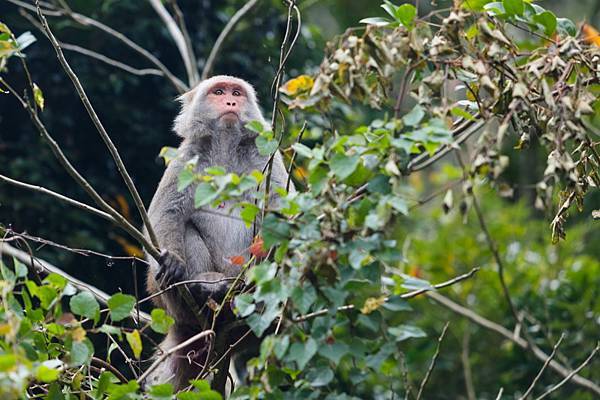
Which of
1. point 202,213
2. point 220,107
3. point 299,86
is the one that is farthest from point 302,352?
point 220,107

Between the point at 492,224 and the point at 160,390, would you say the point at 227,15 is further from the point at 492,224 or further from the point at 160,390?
the point at 160,390

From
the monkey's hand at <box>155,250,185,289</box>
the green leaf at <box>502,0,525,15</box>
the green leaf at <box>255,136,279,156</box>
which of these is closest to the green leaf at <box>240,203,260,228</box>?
the green leaf at <box>255,136,279,156</box>

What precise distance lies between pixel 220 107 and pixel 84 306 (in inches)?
105

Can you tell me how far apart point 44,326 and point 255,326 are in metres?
0.90

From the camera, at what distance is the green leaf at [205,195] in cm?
313

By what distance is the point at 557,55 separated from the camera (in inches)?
136

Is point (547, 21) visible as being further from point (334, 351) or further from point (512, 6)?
point (334, 351)

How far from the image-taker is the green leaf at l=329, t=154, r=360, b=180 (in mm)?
3027

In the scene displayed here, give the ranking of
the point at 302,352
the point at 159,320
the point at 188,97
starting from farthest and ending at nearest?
the point at 188,97, the point at 159,320, the point at 302,352

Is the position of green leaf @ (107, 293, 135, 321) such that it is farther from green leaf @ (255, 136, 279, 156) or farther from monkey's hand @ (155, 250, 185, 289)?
monkey's hand @ (155, 250, 185, 289)

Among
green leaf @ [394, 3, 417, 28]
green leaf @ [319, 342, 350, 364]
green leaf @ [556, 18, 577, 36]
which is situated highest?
green leaf @ [394, 3, 417, 28]

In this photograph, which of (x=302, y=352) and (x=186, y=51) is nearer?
(x=302, y=352)

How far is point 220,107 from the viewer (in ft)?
19.3

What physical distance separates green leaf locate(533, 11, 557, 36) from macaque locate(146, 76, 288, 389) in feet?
6.75
